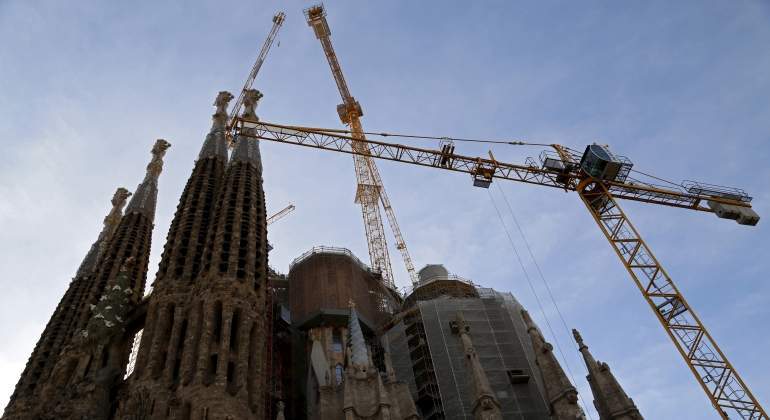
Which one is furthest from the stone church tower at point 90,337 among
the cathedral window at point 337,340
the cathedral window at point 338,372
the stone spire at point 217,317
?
the cathedral window at point 337,340

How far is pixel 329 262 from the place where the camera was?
152ft

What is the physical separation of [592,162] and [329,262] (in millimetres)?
18514

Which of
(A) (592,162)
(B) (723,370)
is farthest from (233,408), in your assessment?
(A) (592,162)

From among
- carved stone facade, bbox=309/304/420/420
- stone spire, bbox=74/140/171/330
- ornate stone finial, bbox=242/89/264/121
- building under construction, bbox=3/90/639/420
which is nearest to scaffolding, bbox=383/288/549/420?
building under construction, bbox=3/90/639/420

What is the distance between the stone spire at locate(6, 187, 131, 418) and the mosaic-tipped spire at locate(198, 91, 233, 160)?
11.6 metres

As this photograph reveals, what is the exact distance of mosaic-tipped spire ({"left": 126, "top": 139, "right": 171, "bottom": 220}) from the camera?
5731 centimetres

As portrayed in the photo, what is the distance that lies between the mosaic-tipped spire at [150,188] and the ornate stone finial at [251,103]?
38.1 ft

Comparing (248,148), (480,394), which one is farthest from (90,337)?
(480,394)

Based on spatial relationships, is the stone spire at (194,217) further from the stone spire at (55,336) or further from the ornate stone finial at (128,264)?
the stone spire at (55,336)

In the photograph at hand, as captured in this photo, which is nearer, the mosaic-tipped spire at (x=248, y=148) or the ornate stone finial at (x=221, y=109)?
the mosaic-tipped spire at (x=248, y=148)

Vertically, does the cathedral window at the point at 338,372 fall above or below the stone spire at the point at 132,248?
below

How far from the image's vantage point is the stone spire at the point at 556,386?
30281 mm

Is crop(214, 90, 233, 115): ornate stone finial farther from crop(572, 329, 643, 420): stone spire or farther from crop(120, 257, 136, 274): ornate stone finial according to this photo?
crop(572, 329, 643, 420): stone spire

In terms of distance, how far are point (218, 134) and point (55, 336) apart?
846 inches
